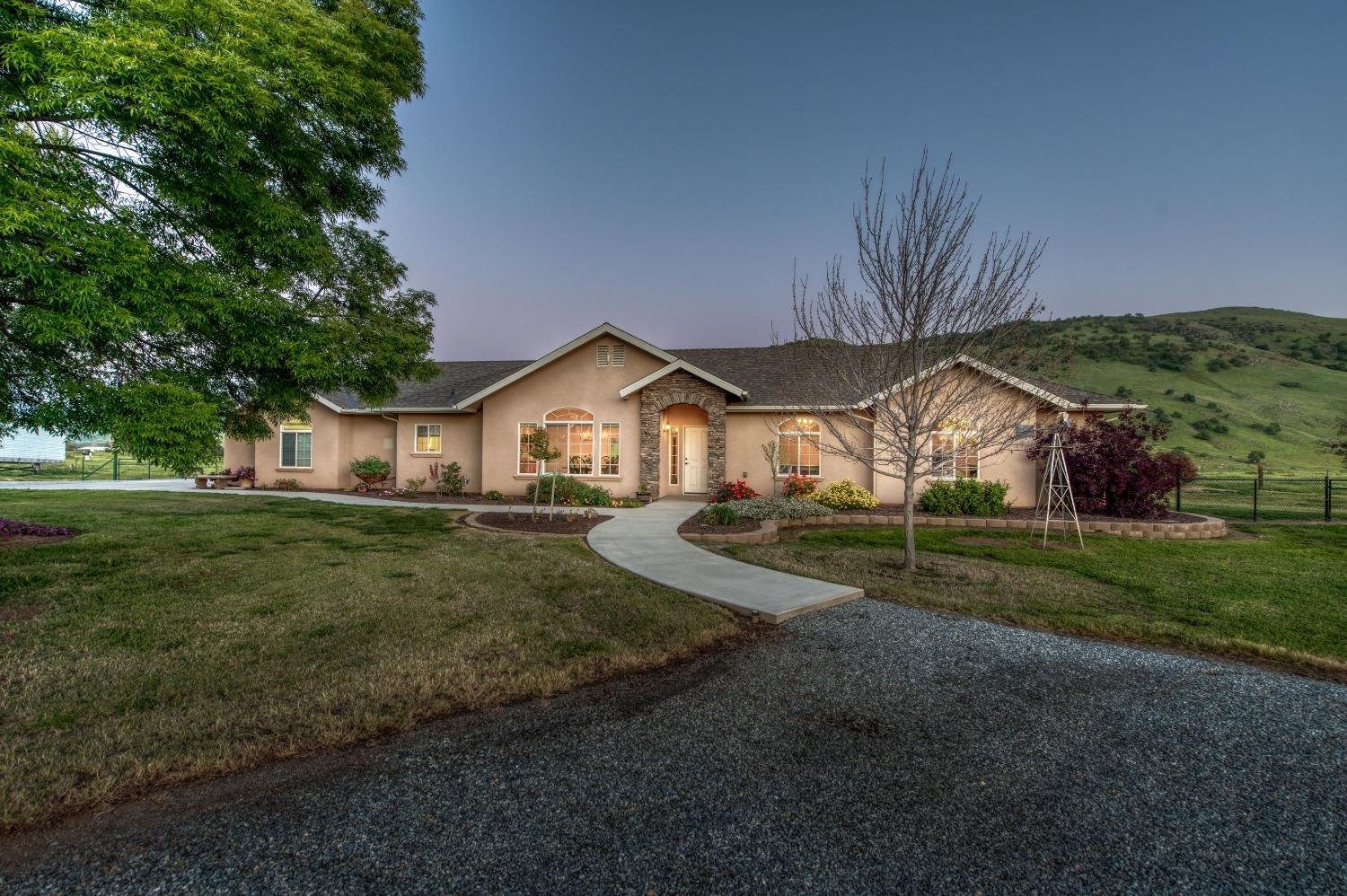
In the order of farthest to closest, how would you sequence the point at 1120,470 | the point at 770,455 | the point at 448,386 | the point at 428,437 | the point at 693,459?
the point at 448,386 → the point at 428,437 → the point at 693,459 → the point at 770,455 → the point at 1120,470

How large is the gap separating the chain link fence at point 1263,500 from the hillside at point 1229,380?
864 cm

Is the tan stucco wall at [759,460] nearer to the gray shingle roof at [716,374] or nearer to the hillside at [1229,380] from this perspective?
the gray shingle roof at [716,374]

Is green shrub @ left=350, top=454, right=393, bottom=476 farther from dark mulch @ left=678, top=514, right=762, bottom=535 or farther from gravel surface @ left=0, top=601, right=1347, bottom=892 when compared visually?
gravel surface @ left=0, top=601, right=1347, bottom=892

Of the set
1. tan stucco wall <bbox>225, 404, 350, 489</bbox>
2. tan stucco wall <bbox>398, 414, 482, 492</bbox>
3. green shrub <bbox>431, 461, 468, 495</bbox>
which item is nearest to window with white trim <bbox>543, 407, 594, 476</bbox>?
tan stucco wall <bbox>398, 414, 482, 492</bbox>

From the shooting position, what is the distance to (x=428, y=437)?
57.8 ft

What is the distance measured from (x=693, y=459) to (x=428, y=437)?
9089 mm

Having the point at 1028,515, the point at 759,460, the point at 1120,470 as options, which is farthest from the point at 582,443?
the point at 1120,470

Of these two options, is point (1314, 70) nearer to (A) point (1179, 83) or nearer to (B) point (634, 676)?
(A) point (1179, 83)

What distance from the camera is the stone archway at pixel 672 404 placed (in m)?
14.9

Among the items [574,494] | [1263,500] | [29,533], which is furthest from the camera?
[1263,500]

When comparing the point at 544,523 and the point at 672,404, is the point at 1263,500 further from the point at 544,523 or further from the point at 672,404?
the point at 544,523

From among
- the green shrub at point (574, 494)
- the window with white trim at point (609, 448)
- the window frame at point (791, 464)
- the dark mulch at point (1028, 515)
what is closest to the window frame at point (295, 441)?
→ the green shrub at point (574, 494)

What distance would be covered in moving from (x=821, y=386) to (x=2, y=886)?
9676 mm

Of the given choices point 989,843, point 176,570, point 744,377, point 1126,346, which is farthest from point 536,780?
point 1126,346
